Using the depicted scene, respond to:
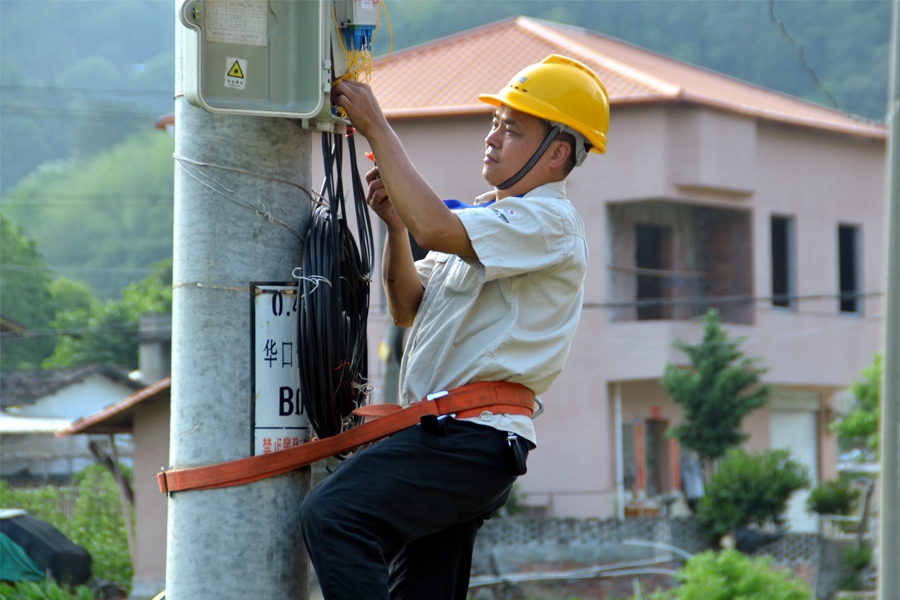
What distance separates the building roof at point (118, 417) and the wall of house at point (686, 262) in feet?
21.8

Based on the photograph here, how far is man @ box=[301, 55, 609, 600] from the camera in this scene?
9.53 feet

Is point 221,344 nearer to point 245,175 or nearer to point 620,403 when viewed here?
point 245,175

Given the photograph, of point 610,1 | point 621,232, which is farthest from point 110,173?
point 621,232

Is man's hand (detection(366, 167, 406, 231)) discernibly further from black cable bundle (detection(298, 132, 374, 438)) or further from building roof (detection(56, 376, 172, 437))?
building roof (detection(56, 376, 172, 437))

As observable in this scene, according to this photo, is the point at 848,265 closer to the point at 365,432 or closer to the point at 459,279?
the point at 459,279

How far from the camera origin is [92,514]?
68.7 ft

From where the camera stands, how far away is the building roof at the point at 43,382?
33.6 meters

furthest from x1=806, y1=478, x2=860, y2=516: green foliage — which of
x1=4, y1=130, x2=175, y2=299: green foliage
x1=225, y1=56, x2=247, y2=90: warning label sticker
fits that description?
x1=4, y1=130, x2=175, y2=299: green foliage

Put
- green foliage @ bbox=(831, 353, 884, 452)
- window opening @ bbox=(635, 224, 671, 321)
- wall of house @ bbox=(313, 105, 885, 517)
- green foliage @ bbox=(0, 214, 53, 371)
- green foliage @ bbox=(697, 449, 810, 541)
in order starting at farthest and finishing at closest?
green foliage @ bbox=(0, 214, 53, 371)
window opening @ bbox=(635, 224, 671, 321)
wall of house @ bbox=(313, 105, 885, 517)
green foliage @ bbox=(697, 449, 810, 541)
green foliage @ bbox=(831, 353, 884, 452)

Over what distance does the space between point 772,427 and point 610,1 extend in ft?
110

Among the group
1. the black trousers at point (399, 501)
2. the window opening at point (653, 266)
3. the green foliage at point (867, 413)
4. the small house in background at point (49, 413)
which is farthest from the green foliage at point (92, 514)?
the black trousers at point (399, 501)

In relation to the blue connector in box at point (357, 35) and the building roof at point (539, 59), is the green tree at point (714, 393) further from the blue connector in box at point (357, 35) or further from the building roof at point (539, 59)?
the blue connector in box at point (357, 35)

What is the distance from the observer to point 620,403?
26.5 metres

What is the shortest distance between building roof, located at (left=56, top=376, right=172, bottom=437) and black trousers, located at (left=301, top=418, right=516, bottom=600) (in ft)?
49.1
